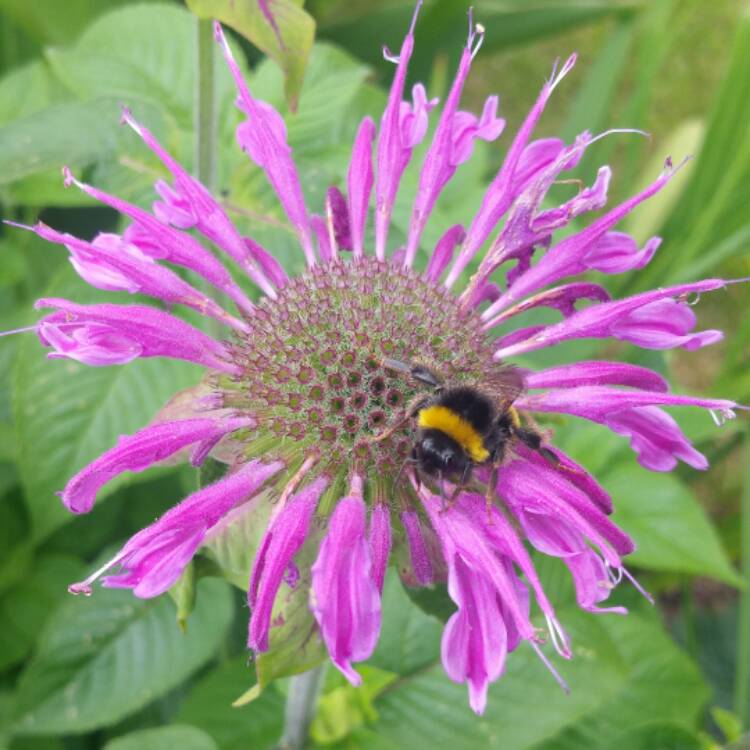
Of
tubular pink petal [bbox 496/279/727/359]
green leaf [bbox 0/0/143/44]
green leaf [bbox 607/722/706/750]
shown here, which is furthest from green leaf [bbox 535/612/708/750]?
green leaf [bbox 0/0/143/44]

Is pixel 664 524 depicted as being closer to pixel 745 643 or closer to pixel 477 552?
pixel 745 643

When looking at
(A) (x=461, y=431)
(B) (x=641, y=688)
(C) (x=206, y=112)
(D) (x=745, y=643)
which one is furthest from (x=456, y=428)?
(D) (x=745, y=643)

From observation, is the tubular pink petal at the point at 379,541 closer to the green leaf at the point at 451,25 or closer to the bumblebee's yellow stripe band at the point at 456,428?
the bumblebee's yellow stripe band at the point at 456,428

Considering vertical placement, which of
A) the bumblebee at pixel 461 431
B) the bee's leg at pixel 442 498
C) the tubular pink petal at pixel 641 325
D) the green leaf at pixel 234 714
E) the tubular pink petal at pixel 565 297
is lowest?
the green leaf at pixel 234 714

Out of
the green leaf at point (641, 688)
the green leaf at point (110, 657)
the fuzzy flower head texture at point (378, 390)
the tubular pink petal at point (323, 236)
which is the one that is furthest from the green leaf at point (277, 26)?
the green leaf at point (641, 688)

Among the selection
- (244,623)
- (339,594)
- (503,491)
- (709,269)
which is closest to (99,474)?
(339,594)
